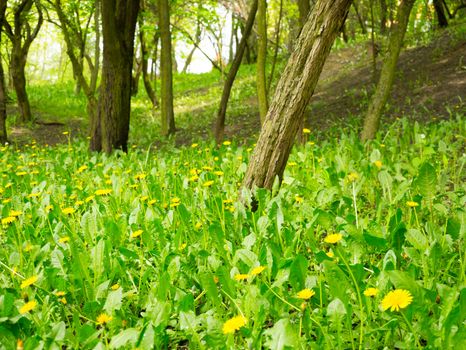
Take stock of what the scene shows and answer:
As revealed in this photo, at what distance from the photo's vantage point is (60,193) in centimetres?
410

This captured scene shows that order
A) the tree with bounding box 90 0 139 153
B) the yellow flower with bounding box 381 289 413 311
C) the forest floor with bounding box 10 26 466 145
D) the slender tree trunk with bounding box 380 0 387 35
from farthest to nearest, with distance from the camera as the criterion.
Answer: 1. the slender tree trunk with bounding box 380 0 387 35
2. the forest floor with bounding box 10 26 466 145
3. the tree with bounding box 90 0 139 153
4. the yellow flower with bounding box 381 289 413 311

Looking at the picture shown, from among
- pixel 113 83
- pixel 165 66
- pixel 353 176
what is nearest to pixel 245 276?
pixel 353 176

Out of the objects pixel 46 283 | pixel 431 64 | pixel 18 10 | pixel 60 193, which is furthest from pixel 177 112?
pixel 46 283

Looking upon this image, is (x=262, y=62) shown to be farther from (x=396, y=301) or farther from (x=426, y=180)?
(x=396, y=301)

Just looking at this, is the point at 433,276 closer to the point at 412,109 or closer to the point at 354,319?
the point at 354,319

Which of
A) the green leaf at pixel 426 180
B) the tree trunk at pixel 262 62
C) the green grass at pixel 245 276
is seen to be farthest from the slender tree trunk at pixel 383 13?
the green leaf at pixel 426 180

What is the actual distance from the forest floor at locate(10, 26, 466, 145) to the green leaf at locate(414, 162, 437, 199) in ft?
14.3

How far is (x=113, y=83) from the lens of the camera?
7.64 m

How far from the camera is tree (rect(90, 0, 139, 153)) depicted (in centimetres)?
749

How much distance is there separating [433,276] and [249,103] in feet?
42.0

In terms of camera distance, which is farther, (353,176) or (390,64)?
(390,64)

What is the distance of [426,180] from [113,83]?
590 centimetres

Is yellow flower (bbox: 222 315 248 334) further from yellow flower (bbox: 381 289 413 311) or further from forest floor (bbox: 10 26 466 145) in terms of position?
forest floor (bbox: 10 26 466 145)

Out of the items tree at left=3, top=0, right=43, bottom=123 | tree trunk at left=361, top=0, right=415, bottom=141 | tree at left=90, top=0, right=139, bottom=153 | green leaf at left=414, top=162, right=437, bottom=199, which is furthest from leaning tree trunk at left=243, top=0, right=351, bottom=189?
tree at left=3, top=0, right=43, bottom=123
